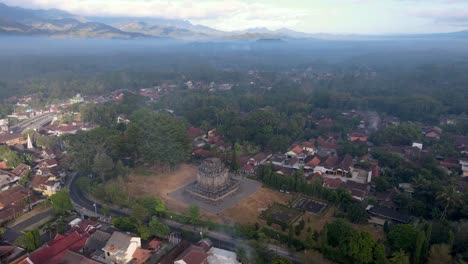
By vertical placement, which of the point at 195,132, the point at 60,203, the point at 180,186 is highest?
the point at 60,203

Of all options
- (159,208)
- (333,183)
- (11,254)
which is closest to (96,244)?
(11,254)

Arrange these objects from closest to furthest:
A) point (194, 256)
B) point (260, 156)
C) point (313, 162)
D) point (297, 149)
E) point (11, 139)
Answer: point (194, 256)
point (313, 162)
point (260, 156)
point (297, 149)
point (11, 139)

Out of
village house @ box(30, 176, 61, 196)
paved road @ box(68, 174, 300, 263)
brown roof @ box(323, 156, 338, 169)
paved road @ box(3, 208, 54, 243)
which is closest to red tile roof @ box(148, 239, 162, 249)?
paved road @ box(68, 174, 300, 263)

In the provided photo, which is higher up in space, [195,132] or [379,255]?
[379,255]

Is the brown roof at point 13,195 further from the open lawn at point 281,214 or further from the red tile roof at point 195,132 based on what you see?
the red tile roof at point 195,132

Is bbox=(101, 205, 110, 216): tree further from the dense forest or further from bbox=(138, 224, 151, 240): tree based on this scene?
bbox=(138, 224, 151, 240): tree

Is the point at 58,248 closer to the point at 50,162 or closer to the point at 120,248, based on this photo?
the point at 120,248
